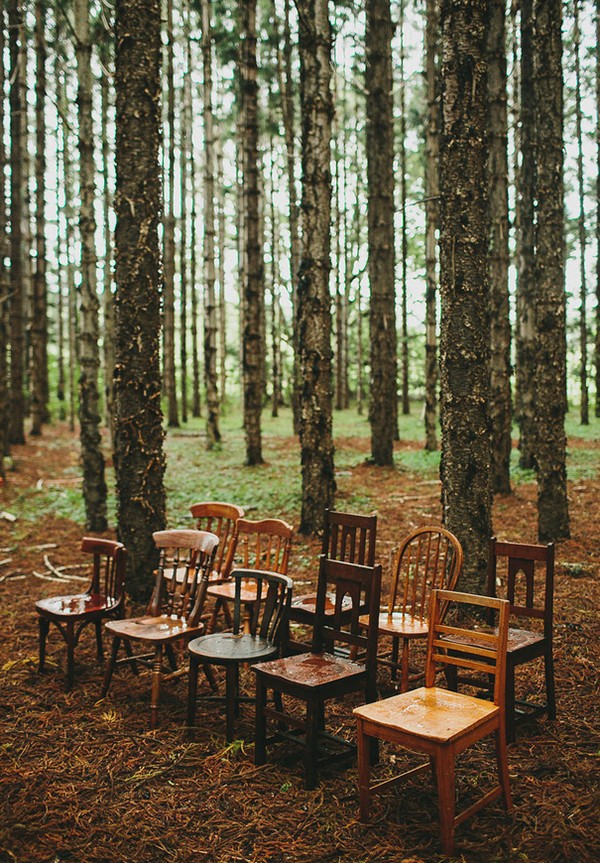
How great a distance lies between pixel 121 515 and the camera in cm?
704

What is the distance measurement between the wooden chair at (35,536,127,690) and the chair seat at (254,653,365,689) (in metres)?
1.81

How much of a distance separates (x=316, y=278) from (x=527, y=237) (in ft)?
25.0

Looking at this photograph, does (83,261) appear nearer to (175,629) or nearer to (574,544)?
(175,629)

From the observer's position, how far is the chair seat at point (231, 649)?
4359 mm

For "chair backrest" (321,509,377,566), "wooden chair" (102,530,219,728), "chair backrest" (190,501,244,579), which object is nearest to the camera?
"wooden chair" (102,530,219,728)

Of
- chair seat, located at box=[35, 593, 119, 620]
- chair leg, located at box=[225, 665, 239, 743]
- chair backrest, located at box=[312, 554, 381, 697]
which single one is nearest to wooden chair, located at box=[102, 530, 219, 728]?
chair seat, located at box=[35, 593, 119, 620]

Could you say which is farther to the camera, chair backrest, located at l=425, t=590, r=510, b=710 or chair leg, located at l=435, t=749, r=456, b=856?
chair backrest, located at l=425, t=590, r=510, b=710

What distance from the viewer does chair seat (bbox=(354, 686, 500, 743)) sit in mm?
3279

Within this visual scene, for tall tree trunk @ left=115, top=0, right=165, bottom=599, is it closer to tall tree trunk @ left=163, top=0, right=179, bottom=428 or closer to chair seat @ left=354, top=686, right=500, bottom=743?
chair seat @ left=354, top=686, right=500, bottom=743

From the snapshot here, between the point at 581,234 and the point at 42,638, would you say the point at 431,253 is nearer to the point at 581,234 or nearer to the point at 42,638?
the point at 581,234

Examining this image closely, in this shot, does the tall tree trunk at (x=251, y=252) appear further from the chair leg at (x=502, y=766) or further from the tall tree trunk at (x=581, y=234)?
the chair leg at (x=502, y=766)

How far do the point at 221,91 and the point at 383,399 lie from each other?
16.9m

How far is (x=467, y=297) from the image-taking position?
20.2 feet

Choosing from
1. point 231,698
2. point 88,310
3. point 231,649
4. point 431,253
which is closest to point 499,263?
point 431,253
